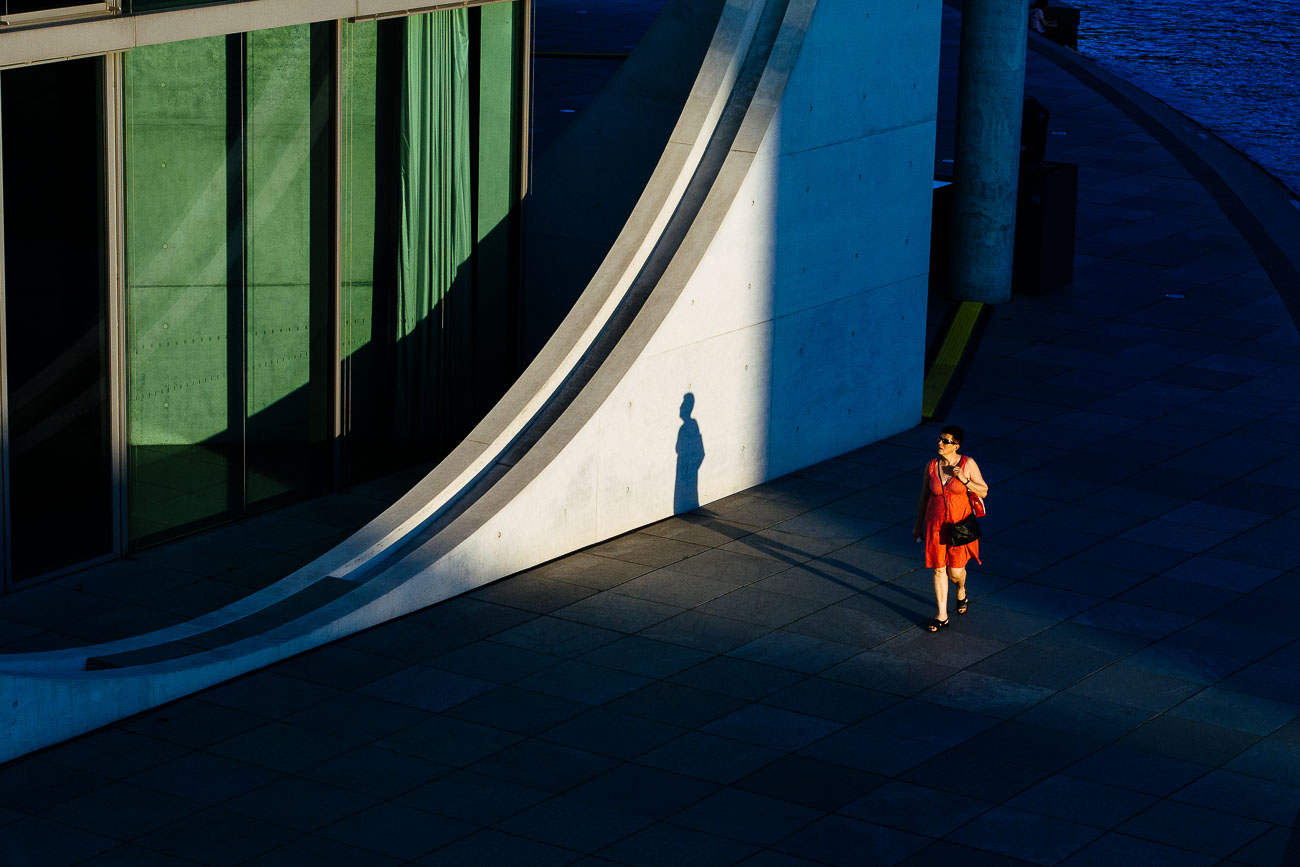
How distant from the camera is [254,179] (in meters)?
15.2

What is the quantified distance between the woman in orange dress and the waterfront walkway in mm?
391

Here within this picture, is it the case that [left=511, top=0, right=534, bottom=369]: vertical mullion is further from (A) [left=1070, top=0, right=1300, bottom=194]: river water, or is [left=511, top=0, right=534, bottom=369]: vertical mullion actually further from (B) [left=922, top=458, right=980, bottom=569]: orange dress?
(A) [left=1070, top=0, right=1300, bottom=194]: river water

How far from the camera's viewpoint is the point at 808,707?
12.1 m

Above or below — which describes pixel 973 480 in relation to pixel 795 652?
above

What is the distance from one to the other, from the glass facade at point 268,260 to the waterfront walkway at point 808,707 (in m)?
2.71

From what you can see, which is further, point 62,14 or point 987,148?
point 987,148

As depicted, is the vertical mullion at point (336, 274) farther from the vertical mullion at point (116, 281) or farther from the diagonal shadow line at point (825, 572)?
the diagonal shadow line at point (825, 572)

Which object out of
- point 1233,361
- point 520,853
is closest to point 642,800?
point 520,853

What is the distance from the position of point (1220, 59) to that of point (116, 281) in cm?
3066

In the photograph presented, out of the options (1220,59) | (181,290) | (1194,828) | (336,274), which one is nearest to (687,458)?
(336,274)

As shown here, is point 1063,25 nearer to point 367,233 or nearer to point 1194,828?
point 367,233

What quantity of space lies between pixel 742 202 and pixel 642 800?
6.47m

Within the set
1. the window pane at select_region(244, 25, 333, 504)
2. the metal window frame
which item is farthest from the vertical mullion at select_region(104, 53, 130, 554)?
the window pane at select_region(244, 25, 333, 504)

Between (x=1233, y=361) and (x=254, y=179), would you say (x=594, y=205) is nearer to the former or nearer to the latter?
(x=254, y=179)
